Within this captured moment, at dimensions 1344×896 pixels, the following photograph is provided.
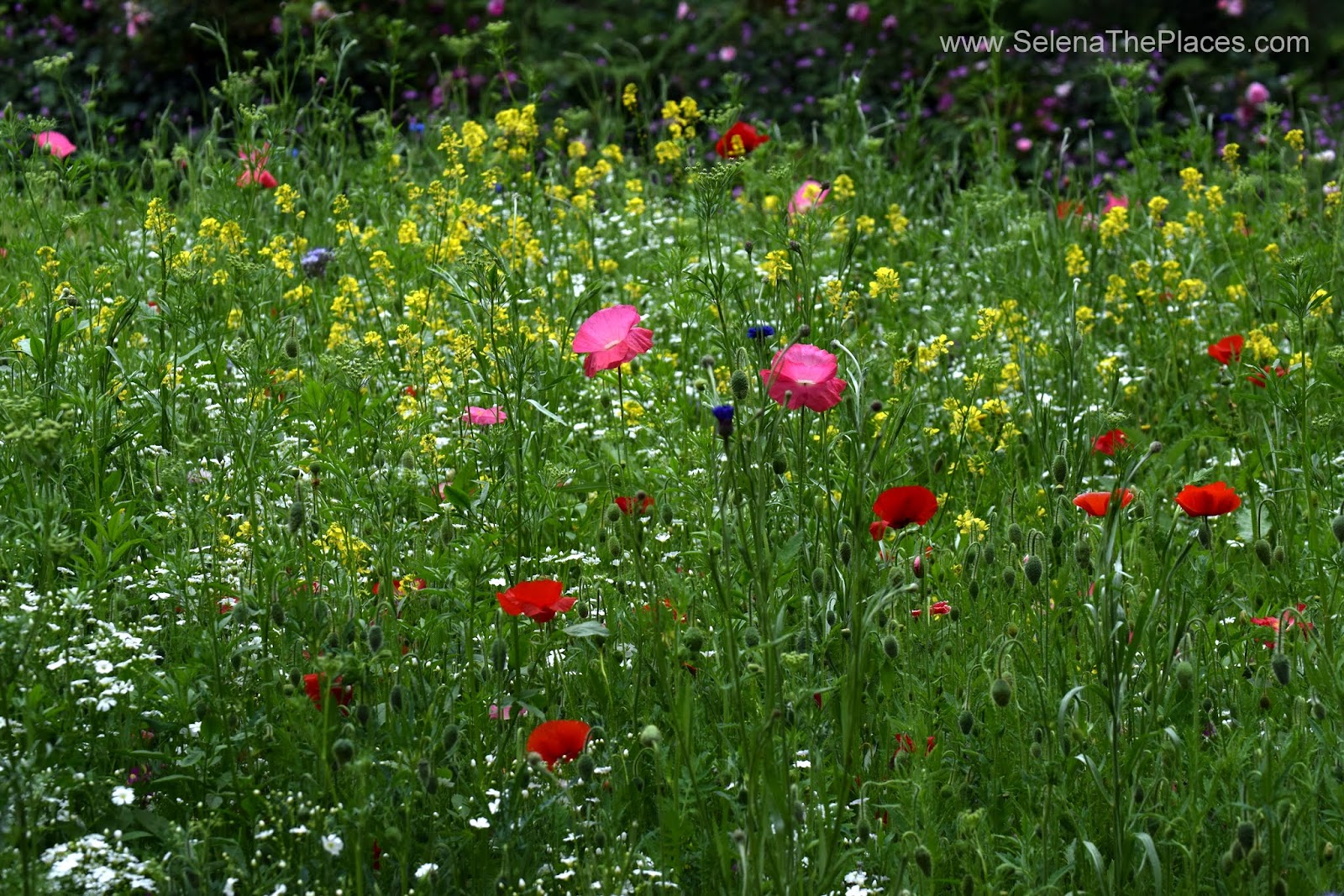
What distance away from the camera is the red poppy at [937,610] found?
7.43ft

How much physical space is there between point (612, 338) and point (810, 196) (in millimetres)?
1004

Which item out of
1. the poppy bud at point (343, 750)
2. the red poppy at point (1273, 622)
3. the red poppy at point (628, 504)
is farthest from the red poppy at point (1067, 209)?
the poppy bud at point (343, 750)

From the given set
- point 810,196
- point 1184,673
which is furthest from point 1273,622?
point 810,196

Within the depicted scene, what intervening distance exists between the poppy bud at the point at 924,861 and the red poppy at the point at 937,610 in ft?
2.03

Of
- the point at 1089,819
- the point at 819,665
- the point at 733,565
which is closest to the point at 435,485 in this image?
the point at 733,565

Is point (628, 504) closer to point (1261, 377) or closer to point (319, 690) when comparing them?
point (319, 690)

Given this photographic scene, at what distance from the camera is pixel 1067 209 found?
15.2ft

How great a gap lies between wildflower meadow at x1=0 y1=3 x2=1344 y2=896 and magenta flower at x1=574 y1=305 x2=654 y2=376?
0.01m

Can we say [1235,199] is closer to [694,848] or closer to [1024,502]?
[1024,502]

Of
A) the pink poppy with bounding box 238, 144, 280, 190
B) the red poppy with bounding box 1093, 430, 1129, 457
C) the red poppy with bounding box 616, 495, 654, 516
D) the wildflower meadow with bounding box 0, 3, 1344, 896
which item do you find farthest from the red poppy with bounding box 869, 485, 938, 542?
the pink poppy with bounding box 238, 144, 280, 190

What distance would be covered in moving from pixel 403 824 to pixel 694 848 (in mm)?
401

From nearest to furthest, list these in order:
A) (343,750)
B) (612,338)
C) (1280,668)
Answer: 1. (343,750)
2. (1280,668)
3. (612,338)

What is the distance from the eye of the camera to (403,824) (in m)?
A: 1.83

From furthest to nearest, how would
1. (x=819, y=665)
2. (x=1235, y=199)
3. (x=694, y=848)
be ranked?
(x=1235, y=199)
(x=819, y=665)
(x=694, y=848)
